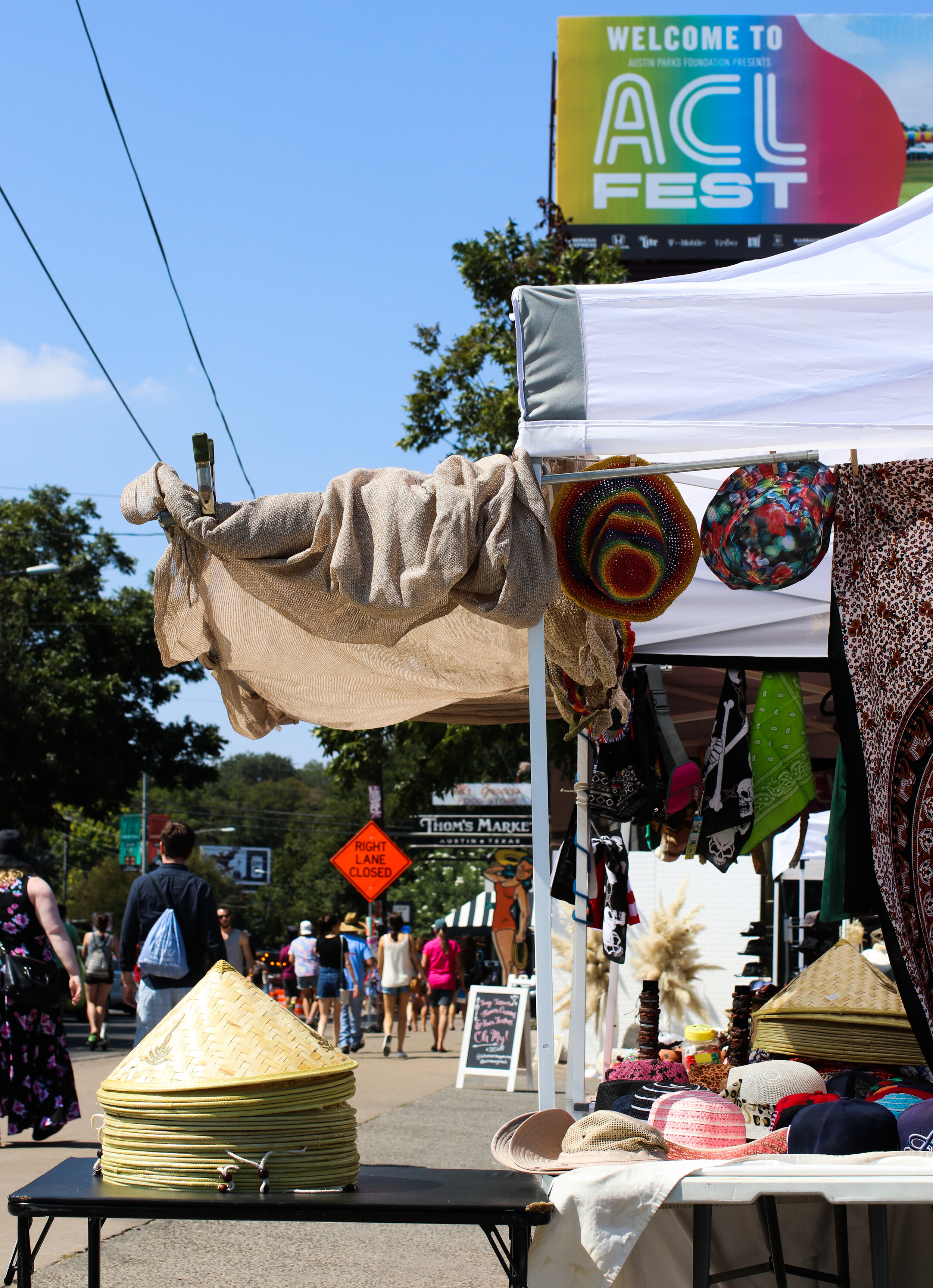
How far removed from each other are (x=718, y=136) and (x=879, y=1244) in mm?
27739

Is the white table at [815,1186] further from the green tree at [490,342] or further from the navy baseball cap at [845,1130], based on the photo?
the green tree at [490,342]

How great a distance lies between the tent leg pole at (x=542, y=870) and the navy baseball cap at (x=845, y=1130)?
60 centimetres

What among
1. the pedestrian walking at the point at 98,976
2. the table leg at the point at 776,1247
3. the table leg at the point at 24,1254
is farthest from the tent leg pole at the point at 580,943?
the pedestrian walking at the point at 98,976

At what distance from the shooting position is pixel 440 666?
14.4 feet

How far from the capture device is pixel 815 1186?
8.09ft

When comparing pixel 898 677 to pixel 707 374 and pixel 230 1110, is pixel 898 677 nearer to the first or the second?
pixel 707 374

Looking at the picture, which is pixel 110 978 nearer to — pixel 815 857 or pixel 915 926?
pixel 815 857

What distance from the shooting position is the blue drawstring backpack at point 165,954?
238 inches

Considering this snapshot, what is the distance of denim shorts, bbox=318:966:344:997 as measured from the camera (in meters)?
14.5

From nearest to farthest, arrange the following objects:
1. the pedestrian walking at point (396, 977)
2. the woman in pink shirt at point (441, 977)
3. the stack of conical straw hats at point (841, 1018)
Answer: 1. the stack of conical straw hats at point (841, 1018)
2. the pedestrian walking at point (396, 977)
3. the woman in pink shirt at point (441, 977)

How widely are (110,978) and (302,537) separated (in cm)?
1297

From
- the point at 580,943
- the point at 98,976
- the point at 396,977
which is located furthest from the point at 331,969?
the point at 580,943

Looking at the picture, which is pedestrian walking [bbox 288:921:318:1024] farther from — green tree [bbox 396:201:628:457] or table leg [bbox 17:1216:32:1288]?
table leg [bbox 17:1216:32:1288]

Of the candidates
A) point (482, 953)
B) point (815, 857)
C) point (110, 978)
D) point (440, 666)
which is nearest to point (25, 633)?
point (482, 953)
